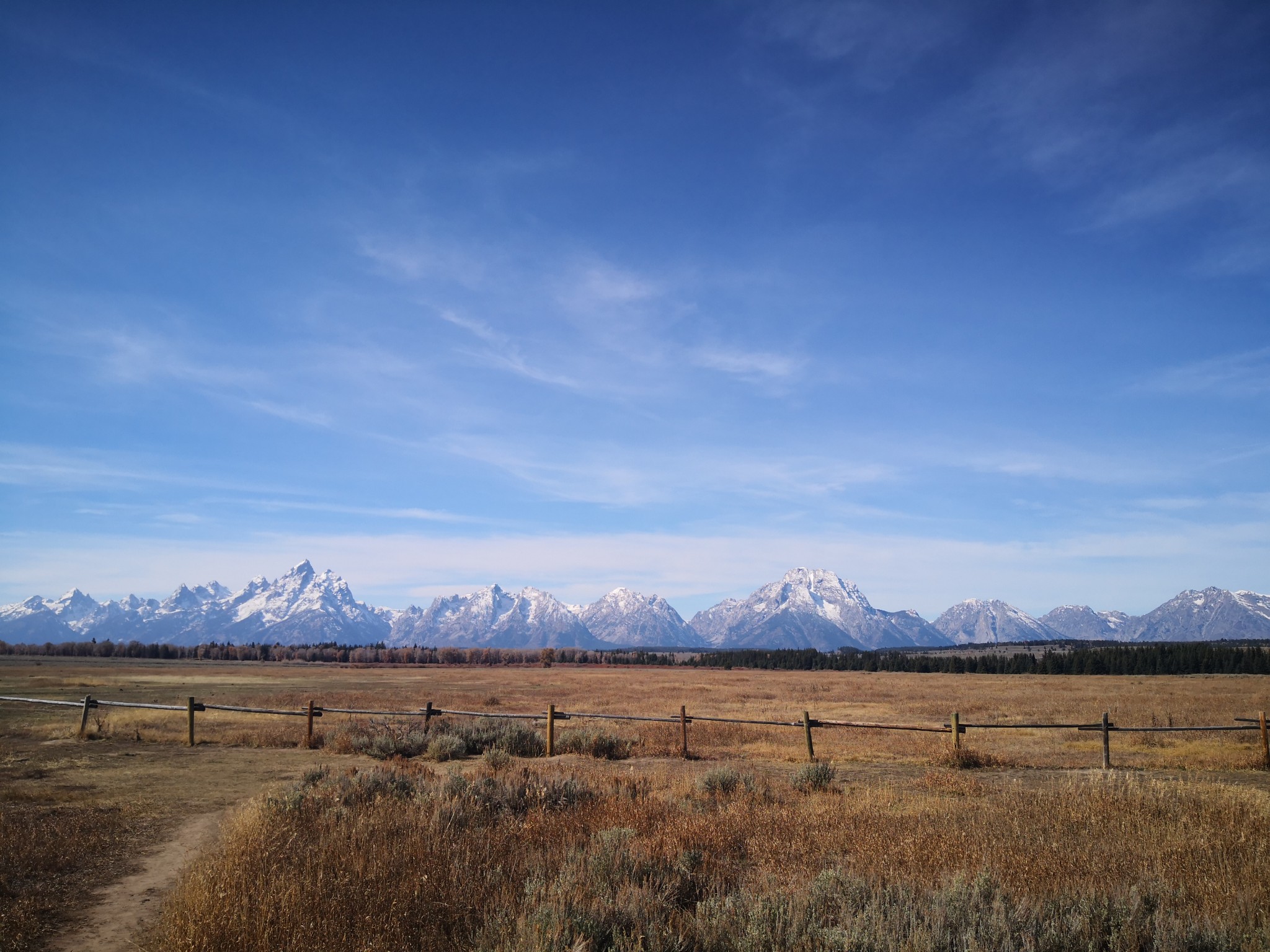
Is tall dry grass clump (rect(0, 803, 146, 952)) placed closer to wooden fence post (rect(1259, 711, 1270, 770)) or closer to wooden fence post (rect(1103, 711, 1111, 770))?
wooden fence post (rect(1103, 711, 1111, 770))

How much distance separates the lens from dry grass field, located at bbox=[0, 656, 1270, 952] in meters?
6.06

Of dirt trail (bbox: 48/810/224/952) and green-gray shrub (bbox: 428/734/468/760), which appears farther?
green-gray shrub (bbox: 428/734/468/760)

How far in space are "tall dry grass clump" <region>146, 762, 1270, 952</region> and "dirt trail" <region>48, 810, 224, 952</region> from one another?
2.30ft

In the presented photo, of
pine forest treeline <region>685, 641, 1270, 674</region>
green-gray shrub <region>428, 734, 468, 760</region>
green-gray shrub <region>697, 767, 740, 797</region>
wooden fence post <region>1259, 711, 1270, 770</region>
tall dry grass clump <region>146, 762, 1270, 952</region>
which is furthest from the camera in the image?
pine forest treeline <region>685, 641, 1270, 674</region>

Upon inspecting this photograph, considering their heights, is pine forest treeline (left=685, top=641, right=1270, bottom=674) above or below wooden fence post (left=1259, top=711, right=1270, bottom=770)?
below

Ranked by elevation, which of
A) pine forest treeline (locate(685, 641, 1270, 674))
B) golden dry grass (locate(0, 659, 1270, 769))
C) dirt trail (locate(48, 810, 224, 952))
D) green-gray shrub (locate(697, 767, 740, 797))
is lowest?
pine forest treeline (locate(685, 641, 1270, 674))

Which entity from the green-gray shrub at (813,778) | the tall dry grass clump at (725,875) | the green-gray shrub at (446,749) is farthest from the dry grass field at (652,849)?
the green-gray shrub at (446,749)

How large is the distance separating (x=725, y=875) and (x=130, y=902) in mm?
7278

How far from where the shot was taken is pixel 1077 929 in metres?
5.91

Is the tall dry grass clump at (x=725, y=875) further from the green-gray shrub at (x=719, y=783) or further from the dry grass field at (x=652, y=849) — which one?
the green-gray shrub at (x=719, y=783)

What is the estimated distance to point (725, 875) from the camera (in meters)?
8.09

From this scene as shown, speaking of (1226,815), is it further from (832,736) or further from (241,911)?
(832,736)

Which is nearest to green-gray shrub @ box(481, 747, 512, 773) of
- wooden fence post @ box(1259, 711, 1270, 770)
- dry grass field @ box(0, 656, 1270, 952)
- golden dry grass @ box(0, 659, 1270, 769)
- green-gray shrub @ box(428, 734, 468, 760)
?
dry grass field @ box(0, 656, 1270, 952)

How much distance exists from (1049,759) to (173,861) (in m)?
22.3
